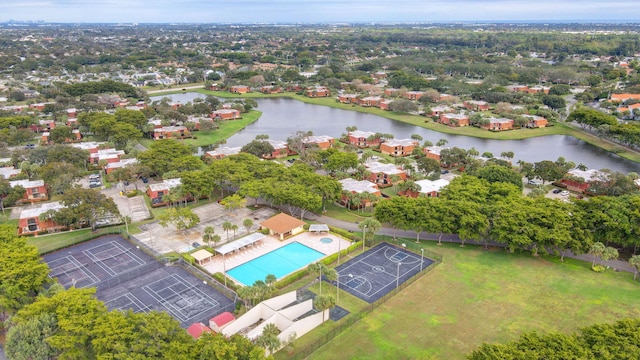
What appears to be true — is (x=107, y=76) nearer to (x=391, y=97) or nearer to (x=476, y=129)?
(x=391, y=97)

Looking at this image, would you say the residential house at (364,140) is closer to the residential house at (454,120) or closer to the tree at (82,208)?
the residential house at (454,120)

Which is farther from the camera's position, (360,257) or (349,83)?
(349,83)

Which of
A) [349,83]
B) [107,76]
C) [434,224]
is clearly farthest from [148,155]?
[107,76]

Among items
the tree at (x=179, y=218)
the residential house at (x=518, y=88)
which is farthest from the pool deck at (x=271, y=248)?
the residential house at (x=518, y=88)

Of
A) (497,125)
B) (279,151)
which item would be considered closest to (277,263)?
(279,151)

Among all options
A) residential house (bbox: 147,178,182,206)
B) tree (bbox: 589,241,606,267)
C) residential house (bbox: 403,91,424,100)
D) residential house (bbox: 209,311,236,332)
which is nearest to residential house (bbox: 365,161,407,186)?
tree (bbox: 589,241,606,267)

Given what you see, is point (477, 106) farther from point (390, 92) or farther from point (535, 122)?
point (390, 92)
